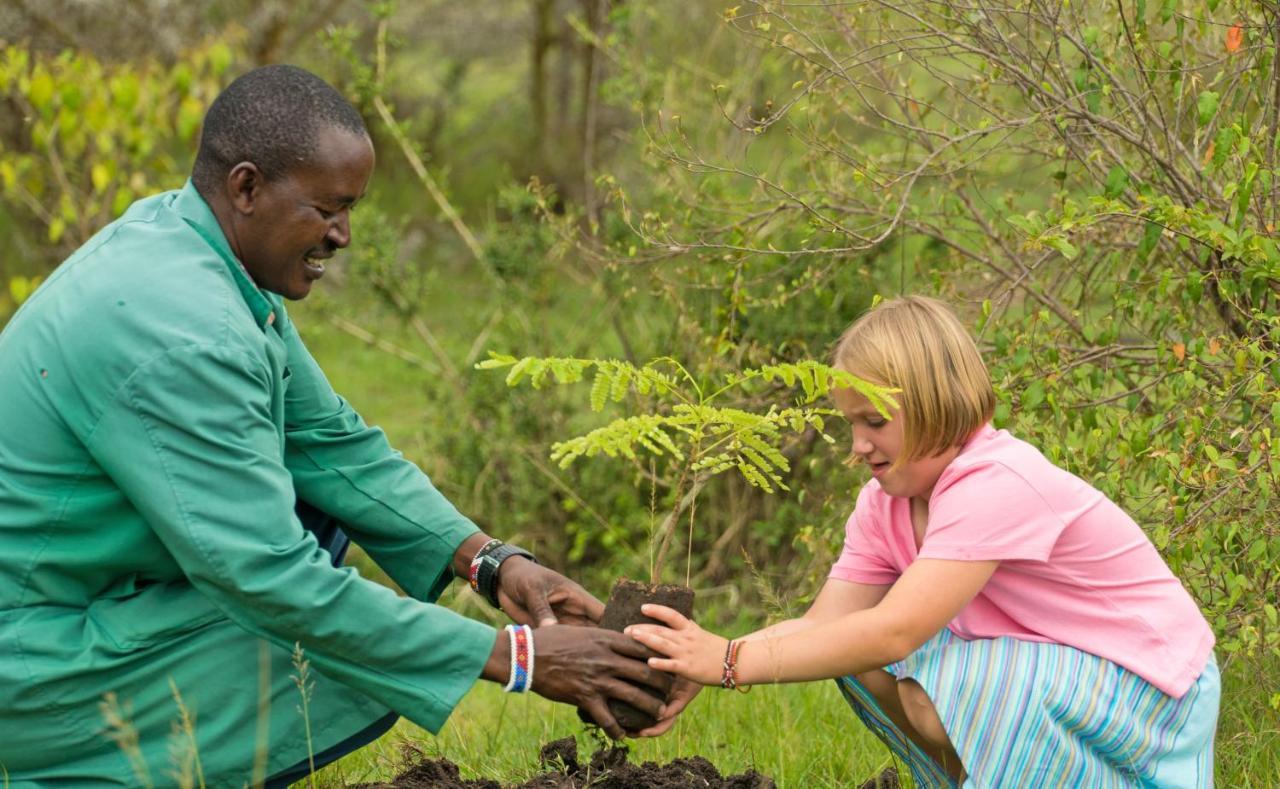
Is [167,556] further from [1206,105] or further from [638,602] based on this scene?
[1206,105]

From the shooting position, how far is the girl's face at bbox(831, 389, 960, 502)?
3.20 metres

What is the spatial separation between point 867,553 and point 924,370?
22.0 inches

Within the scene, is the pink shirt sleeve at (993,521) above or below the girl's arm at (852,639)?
above

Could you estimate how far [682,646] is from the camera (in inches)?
127

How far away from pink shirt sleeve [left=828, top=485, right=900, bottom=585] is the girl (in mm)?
208

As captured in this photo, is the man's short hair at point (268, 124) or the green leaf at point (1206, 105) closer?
the man's short hair at point (268, 124)

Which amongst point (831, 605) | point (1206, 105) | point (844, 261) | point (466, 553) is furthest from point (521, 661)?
point (844, 261)

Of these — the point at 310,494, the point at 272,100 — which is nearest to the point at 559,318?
the point at 310,494

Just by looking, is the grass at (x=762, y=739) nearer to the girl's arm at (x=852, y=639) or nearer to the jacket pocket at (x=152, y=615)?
the girl's arm at (x=852, y=639)

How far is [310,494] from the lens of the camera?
3756 mm

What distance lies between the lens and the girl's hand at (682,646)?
321cm

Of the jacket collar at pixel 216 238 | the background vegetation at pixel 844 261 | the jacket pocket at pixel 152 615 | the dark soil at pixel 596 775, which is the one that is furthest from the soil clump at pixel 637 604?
the jacket collar at pixel 216 238

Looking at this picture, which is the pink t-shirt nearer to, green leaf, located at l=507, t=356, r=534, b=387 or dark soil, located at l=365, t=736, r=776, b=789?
dark soil, located at l=365, t=736, r=776, b=789

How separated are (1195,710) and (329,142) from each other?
7.31ft
